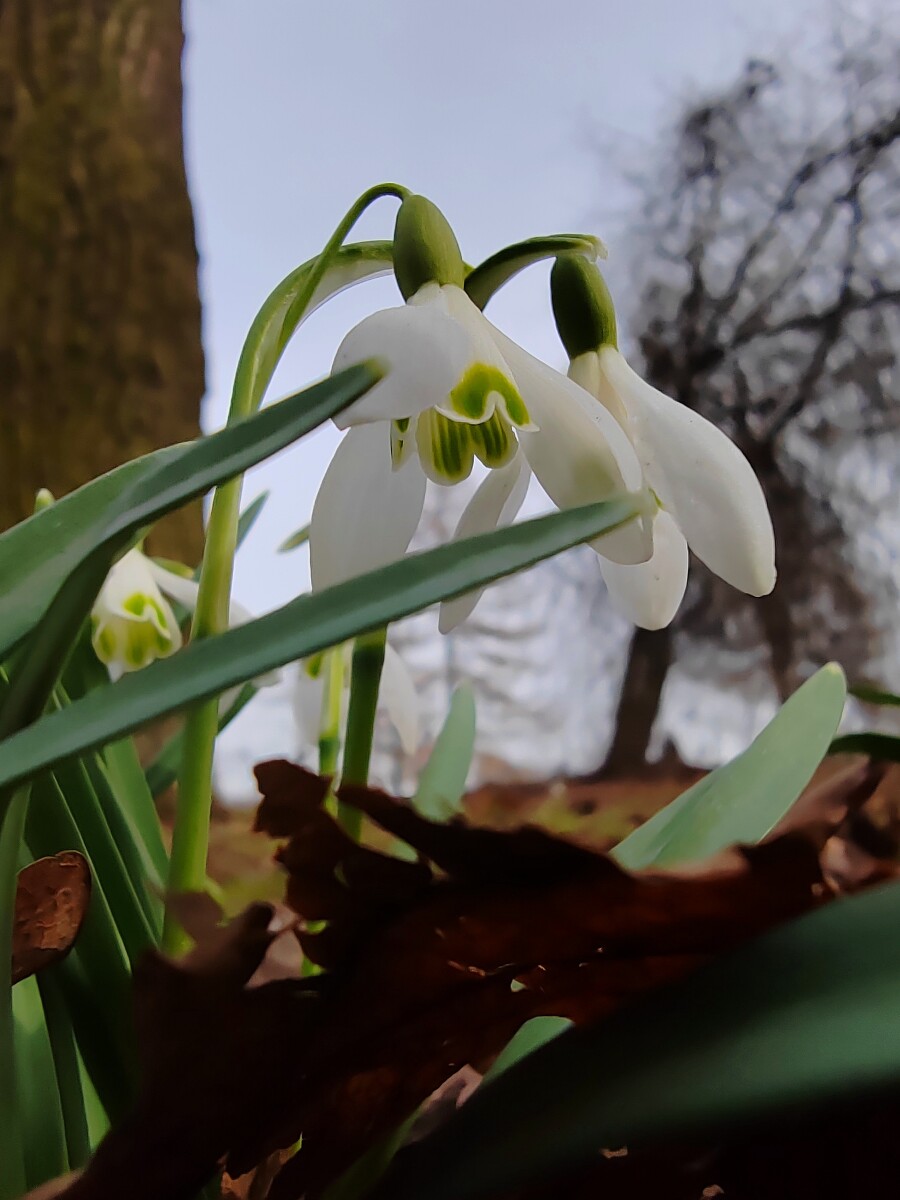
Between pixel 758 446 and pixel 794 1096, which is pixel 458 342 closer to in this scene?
pixel 794 1096

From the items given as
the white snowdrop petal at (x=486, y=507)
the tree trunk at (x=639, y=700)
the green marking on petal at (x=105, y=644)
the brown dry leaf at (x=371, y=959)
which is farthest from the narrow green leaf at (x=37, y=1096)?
the tree trunk at (x=639, y=700)

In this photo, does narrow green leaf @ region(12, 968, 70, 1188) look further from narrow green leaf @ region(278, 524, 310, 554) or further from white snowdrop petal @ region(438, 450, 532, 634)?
narrow green leaf @ region(278, 524, 310, 554)

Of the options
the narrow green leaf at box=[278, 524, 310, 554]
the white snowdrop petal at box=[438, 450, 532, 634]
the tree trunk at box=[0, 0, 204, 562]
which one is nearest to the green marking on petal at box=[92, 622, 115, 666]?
the narrow green leaf at box=[278, 524, 310, 554]

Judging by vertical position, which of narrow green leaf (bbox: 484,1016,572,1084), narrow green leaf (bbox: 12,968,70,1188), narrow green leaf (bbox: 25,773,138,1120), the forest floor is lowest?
the forest floor

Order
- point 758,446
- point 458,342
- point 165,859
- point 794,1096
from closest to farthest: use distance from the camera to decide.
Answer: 1. point 794,1096
2. point 458,342
3. point 165,859
4. point 758,446

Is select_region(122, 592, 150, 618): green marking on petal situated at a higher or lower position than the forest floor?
higher

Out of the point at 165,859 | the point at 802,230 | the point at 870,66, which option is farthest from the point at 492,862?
the point at 870,66
